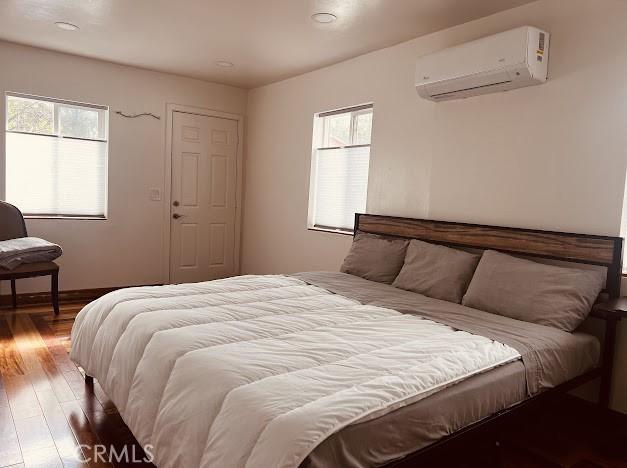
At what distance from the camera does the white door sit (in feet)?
17.2

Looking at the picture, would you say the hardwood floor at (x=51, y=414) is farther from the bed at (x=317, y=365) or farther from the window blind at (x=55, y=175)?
the window blind at (x=55, y=175)

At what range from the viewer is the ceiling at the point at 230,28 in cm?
307

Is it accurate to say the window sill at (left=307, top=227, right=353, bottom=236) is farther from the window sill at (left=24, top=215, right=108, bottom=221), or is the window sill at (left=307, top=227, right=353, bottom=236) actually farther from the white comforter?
the window sill at (left=24, top=215, right=108, bottom=221)

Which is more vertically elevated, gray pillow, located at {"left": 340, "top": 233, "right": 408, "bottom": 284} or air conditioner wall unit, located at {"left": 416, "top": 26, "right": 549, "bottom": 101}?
air conditioner wall unit, located at {"left": 416, "top": 26, "right": 549, "bottom": 101}

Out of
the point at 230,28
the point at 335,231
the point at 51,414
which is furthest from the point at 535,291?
the point at 230,28

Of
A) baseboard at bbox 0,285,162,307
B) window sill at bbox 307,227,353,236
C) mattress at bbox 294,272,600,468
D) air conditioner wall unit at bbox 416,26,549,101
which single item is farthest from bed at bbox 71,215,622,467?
baseboard at bbox 0,285,162,307

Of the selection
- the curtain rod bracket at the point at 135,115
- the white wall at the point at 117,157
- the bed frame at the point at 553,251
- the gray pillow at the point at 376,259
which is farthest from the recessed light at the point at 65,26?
the bed frame at the point at 553,251

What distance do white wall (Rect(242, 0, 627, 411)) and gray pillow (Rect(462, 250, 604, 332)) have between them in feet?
1.14

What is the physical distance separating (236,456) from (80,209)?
4141 millimetres

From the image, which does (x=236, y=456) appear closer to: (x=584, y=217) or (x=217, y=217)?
(x=584, y=217)

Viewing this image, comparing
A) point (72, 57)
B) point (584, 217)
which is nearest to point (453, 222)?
point (584, 217)

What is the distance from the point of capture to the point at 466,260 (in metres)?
2.97

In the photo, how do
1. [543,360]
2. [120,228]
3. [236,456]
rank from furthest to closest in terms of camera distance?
[120,228] < [543,360] < [236,456]

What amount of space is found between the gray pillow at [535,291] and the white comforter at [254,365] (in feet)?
1.79
